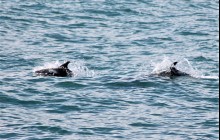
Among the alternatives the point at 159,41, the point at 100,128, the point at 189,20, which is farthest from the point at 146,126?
the point at 189,20

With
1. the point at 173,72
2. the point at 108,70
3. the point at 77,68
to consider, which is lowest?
the point at 173,72

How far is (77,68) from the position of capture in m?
28.0

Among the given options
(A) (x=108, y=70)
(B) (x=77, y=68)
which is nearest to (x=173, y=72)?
(A) (x=108, y=70)

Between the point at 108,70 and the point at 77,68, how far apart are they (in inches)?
49.1

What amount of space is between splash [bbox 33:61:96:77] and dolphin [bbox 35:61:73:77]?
36 centimetres

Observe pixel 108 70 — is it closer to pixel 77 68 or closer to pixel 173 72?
pixel 77 68

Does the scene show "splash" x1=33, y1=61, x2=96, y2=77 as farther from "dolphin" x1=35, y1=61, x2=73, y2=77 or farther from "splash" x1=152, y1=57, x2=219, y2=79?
"splash" x1=152, y1=57, x2=219, y2=79

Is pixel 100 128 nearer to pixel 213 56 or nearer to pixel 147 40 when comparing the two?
pixel 213 56

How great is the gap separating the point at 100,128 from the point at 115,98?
352cm

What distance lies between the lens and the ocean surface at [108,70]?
66.2ft

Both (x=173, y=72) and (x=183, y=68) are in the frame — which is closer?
(x=173, y=72)

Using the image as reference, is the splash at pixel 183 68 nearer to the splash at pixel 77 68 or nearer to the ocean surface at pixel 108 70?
the ocean surface at pixel 108 70

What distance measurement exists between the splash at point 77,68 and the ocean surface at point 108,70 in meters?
0.04

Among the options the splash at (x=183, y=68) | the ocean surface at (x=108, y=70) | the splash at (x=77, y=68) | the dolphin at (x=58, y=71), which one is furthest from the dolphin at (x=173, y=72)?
the dolphin at (x=58, y=71)
